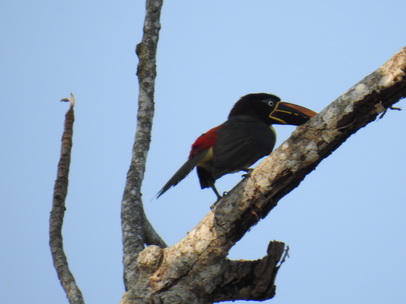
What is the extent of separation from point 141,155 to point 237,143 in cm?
89

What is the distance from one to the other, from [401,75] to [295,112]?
8.41ft

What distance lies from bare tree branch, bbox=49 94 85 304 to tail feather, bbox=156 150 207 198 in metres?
0.76

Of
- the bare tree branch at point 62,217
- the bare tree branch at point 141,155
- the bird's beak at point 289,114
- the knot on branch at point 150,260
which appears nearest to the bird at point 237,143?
the bird's beak at point 289,114

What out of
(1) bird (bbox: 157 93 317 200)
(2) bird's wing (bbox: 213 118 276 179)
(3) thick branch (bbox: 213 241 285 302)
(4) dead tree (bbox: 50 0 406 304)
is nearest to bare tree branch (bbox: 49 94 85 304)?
(4) dead tree (bbox: 50 0 406 304)

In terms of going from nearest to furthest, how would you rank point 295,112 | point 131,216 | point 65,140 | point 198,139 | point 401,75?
point 401,75, point 131,216, point 65,140, point 198,139, point 295,112

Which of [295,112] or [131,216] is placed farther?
[295,112]

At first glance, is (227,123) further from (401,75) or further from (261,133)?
(401,75)

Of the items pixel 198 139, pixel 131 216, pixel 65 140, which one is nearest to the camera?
pixel 131 216

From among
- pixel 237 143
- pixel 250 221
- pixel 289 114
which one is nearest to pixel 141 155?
pixel 237 143

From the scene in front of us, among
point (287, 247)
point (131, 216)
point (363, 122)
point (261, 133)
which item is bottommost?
point (287, 247)

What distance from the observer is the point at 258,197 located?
3596 millimetres

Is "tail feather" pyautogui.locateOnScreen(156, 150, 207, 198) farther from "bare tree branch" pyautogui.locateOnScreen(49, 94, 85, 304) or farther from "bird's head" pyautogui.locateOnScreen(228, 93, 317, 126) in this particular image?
"bird's head" pyautogui.locateOnScreen(228, 93, 317, 126)

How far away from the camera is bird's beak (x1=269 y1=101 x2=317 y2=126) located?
228 inches

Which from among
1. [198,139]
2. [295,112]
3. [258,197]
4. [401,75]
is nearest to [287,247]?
[258,197]
